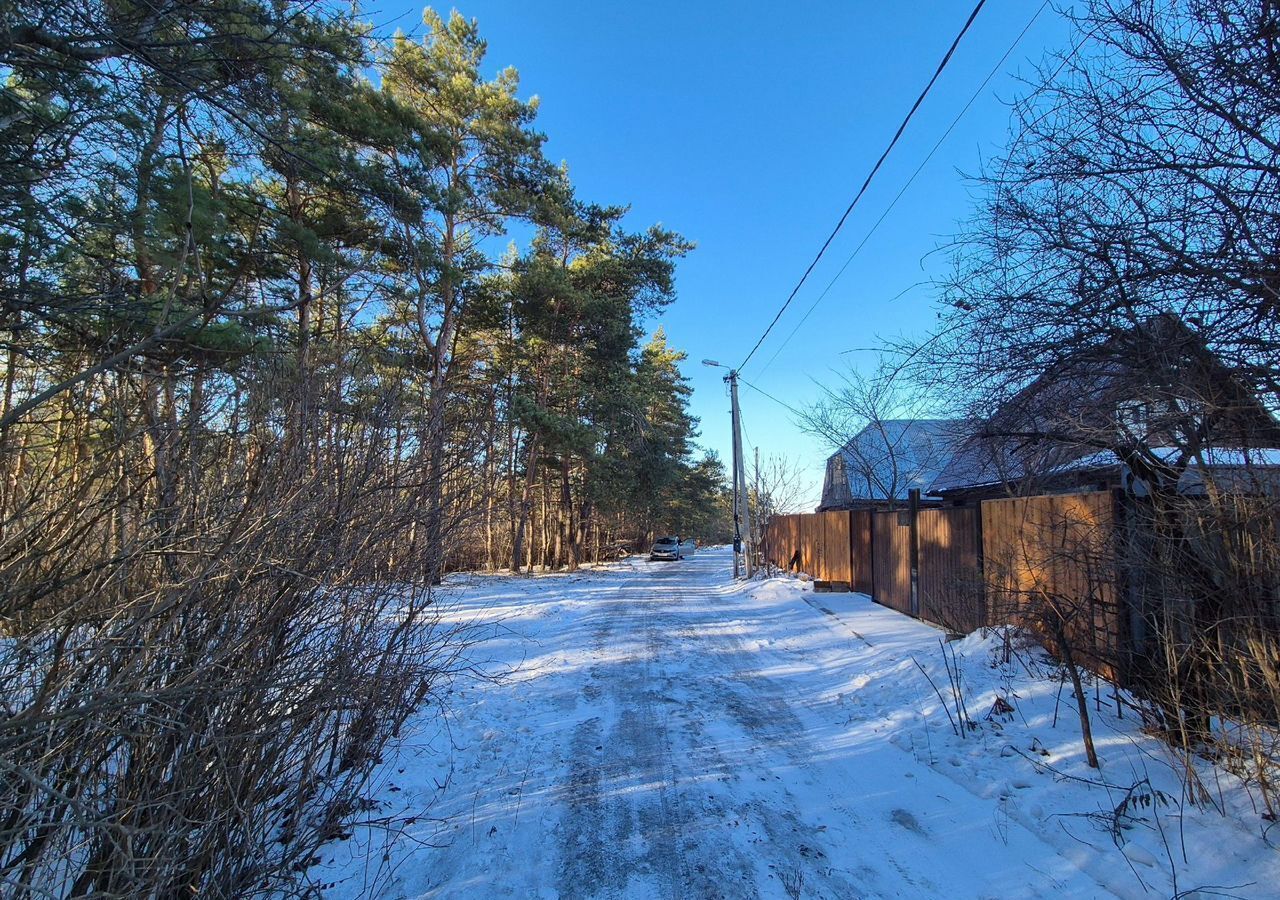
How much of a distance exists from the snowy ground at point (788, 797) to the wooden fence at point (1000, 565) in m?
0.57

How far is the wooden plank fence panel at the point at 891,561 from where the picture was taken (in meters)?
9.99

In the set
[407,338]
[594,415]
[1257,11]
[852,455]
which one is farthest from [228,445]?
[594,415]

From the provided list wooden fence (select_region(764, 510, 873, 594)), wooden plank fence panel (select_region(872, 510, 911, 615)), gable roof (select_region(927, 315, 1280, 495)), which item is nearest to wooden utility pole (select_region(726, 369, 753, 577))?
wooden fence (select_region(764, 510, 873, 594))

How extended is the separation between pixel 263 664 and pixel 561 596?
12.1m

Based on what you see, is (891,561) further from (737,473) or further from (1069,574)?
(737,473)

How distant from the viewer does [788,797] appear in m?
3.70

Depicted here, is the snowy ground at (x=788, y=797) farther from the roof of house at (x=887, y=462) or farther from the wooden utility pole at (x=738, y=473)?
the wooden utility pole at (x=738, y=473)

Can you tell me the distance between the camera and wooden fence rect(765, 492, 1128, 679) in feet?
14.6

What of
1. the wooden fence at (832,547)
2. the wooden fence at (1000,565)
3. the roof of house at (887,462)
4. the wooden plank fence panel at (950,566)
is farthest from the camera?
the roof of house at (887,462)

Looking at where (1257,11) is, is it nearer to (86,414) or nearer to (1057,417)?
(1057,417)

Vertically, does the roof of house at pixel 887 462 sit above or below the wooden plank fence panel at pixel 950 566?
above

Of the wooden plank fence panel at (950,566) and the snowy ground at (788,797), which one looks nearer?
the snowy ground at (788,797)

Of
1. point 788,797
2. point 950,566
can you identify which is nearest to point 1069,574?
point 950,566

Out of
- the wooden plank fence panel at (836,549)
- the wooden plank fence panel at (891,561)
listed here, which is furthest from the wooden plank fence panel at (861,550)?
the wooden plank fence panel at (891,561)
